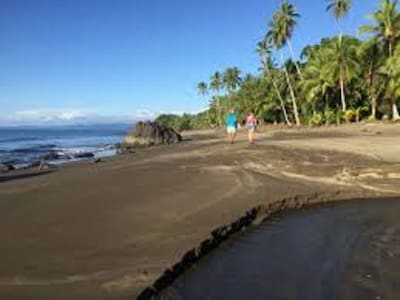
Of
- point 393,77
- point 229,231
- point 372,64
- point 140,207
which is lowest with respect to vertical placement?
point 229,231

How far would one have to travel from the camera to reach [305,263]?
8547 mm

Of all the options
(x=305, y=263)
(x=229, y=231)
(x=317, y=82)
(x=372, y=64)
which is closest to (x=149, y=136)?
(x=317, y=82)

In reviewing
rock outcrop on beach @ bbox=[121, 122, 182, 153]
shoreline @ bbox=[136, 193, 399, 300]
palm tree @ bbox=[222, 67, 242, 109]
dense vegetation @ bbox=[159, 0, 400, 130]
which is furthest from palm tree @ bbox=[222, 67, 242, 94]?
shoreline @ bbox=[136, 193, 399, 300]

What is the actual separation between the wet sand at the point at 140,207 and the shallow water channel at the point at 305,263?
608mm

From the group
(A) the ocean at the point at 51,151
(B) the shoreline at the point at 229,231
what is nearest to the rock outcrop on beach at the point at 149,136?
(A) the ocean at the point at 51,151

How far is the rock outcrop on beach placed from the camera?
1869 inches

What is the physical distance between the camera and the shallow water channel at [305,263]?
7.25 meters

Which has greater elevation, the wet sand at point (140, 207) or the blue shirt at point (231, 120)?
the blue shirt at point (231, 120)

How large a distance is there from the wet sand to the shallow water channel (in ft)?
1.99

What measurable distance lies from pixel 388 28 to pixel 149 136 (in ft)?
77.6

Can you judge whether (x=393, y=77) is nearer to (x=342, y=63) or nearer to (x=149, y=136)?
(x=342, y=63)

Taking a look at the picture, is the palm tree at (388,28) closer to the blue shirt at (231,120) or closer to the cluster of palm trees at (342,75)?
the cluster of palm trees at (342,75)

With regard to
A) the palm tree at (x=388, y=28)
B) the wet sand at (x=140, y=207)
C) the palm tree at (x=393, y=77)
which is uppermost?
the palm tree at (x=388, y=28)

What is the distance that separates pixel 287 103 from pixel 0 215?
65880mm
